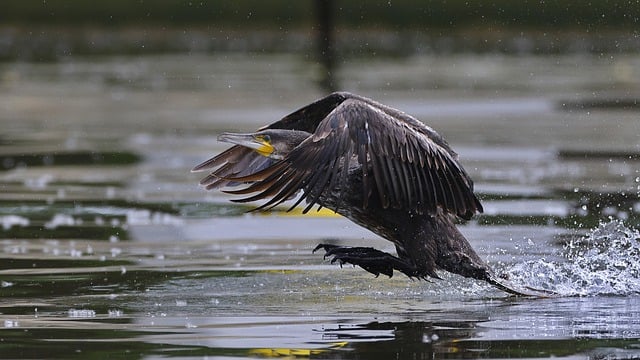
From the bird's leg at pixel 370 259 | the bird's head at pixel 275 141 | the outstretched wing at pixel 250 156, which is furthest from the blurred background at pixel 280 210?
the bird's head at pixel 275 141

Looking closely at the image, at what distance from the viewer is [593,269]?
984 centimetres

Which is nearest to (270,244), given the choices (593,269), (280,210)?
(280,210)

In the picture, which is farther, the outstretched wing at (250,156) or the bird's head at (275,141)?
the outstretched wing at (250,156)

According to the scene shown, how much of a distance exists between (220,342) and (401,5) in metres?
28.1

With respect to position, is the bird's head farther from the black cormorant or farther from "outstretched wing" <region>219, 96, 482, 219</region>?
"outstretched wing" <region>219, 96, 482, 219</region>

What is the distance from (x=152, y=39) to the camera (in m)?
34.7

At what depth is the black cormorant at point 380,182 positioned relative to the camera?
28.0ft

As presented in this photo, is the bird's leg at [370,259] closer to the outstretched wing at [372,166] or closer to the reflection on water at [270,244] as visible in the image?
the reflection on water at [270,244]

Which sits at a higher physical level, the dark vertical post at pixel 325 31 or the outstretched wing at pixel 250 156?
the dark vertical post at pixel 325 31

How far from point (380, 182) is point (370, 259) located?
60 cm

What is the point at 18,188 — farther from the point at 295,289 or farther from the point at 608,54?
the point at 608,54

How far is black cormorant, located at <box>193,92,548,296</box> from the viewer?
852cm

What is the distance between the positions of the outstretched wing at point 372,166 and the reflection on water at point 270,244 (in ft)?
2.11

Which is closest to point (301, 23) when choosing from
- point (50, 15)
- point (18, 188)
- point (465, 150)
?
point (50, 15)
